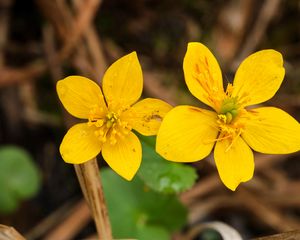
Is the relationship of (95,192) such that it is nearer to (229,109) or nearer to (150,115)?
(150,115)

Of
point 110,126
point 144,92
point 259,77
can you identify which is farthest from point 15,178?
point 259,77

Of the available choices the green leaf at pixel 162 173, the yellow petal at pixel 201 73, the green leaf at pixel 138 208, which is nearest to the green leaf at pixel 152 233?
the green leaf at pixel 138 208

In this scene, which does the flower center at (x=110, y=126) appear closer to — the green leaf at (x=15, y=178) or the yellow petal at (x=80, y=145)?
the yellow petal at (x=80, y=145)

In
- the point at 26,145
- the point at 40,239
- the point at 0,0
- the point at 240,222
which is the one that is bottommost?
the point at 40,239

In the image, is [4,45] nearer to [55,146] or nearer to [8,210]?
[55,146]

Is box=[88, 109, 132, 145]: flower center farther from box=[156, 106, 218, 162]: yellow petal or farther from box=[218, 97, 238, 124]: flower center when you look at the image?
box=[218, 97, 238, 124]: flower center

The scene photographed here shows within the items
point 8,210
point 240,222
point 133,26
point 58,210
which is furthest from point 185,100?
point 8,210
